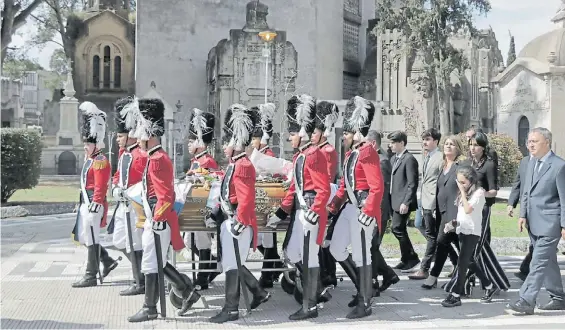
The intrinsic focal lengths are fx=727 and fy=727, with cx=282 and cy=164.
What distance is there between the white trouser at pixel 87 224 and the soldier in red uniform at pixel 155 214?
77.6 inches

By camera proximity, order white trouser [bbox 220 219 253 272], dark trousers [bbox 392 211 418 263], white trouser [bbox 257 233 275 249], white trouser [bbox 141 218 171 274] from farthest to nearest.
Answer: dark trousers [bbox 392 211 418 263], white trouser [bbox 257 233 275 249], white trouser [bbox 220 219 253 272], white trouser [bbox 141 218 171 274]

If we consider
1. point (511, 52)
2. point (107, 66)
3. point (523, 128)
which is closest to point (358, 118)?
point (523, 128)

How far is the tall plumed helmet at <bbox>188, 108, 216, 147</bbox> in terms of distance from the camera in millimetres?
9648

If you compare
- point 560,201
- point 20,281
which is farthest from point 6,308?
point 560,201

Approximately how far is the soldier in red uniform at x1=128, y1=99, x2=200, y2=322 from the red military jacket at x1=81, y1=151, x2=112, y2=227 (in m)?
1.79

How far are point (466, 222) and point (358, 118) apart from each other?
1.83 meters

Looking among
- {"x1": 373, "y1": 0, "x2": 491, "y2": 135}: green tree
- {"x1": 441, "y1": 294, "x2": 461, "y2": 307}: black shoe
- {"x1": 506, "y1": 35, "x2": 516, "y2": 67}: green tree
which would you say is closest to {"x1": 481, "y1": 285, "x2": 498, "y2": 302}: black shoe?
{"x1": 441, "y1": 294, "x2": 461, "y2": 307}: black shoe

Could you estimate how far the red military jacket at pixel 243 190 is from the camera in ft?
25.8

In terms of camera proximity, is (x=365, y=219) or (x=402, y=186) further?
(x=402, y=186)

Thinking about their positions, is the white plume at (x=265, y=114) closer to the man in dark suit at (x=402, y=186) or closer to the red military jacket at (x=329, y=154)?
the red military jacket at (x=329, y=154)

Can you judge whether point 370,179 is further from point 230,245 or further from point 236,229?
point 230,245

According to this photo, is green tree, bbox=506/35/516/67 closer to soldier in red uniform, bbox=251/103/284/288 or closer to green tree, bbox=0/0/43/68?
green tree, bbox=0/0/43/68

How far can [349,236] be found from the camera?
8477 mm

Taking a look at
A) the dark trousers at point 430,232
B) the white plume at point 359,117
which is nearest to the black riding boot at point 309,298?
the white plume at point 359,117
